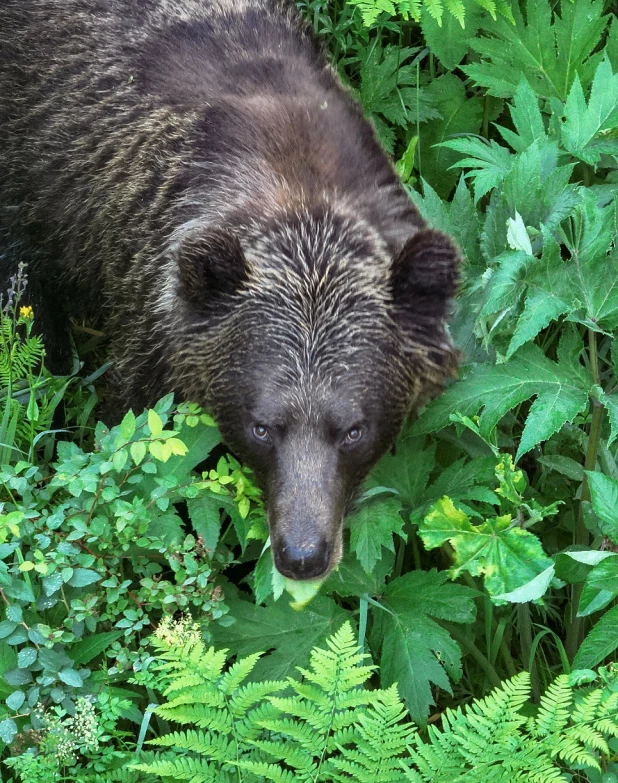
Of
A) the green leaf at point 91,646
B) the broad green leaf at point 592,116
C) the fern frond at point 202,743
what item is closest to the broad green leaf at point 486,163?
the broad green leaf at point 592,116

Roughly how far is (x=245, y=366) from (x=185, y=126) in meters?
1.24

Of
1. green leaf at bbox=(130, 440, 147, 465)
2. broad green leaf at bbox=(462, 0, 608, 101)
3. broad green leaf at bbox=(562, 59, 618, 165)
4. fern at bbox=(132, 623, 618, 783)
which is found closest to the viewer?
fern at bbox=(132, 623, 618, 783)

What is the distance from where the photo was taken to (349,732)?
2.89 metres

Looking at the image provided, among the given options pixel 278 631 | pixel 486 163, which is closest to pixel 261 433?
pixel 278 631

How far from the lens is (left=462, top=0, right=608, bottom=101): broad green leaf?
4676 millimetres

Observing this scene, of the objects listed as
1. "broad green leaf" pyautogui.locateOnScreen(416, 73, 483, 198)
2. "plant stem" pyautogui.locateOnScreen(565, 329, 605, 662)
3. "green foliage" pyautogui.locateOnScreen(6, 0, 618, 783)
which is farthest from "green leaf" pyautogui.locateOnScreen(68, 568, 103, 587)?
"broad green leaf" pyautogui.locateOnScreen(416, 73, 483, 198)

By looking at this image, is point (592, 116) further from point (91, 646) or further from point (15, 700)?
point (15, 700)

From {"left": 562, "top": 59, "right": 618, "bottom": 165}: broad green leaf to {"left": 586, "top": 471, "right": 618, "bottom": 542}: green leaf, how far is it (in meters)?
1.44

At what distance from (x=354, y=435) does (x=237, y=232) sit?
922mm

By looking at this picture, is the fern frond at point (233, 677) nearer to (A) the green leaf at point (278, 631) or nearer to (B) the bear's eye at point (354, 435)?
(A) the green leaf at point (278, 631)

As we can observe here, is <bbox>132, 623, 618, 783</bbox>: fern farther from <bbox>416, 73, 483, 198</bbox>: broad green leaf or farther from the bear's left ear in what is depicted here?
<bbox>416, 73, 483, 198</bbox>: broad green leaf

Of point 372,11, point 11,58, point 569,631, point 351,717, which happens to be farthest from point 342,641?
point 11,58

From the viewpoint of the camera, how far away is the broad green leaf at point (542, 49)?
15.3 ft

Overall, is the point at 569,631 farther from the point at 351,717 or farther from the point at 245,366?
the point at 245,366
